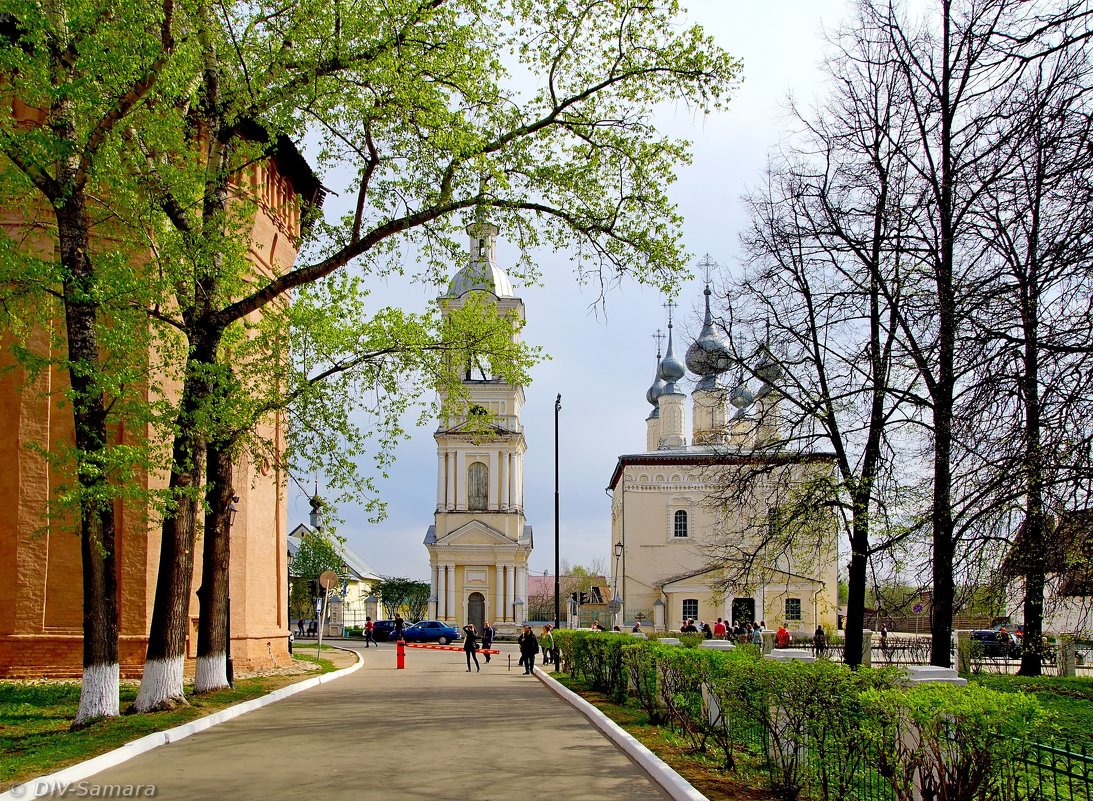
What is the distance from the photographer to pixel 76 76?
42.6ft

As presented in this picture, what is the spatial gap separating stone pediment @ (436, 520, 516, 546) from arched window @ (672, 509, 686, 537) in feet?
34.9

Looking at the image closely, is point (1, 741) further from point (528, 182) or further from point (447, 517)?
point (447, 517)

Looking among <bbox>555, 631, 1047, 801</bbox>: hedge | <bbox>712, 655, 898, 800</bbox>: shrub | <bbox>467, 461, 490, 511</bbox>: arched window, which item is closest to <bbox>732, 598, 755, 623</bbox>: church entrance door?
Answer: <bbox>467, 461, 490, 511</bbox>: arched window

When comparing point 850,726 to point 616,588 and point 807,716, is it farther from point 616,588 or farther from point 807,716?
point 616,588

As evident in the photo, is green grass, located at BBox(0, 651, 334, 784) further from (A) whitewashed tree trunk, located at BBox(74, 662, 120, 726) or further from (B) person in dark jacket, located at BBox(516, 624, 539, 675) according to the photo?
(B) person in dark jacket, located at BBox(516, 624, 539, 675)

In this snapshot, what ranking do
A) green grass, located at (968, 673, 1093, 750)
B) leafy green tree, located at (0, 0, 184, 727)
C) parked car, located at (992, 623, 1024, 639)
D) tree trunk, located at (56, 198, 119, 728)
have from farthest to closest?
parked car, located at (992, 623, 1024, 639) → green grass, located at (968, 673, 1093, 750) → tree trunk, located at (56, 198, 119, 728) → leafy green tree, located at (0, 0, 184, 727)

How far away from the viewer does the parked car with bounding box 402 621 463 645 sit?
2151 inches

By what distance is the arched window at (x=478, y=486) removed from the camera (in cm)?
6588

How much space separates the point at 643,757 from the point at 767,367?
1267 centimetres

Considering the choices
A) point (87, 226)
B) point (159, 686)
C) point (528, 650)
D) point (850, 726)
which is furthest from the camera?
point (528, 650)

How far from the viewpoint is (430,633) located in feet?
180

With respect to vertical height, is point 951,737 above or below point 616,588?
above

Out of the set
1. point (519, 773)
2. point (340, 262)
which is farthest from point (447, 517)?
point (519, 773)

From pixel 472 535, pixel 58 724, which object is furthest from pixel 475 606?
pixel 58 724
